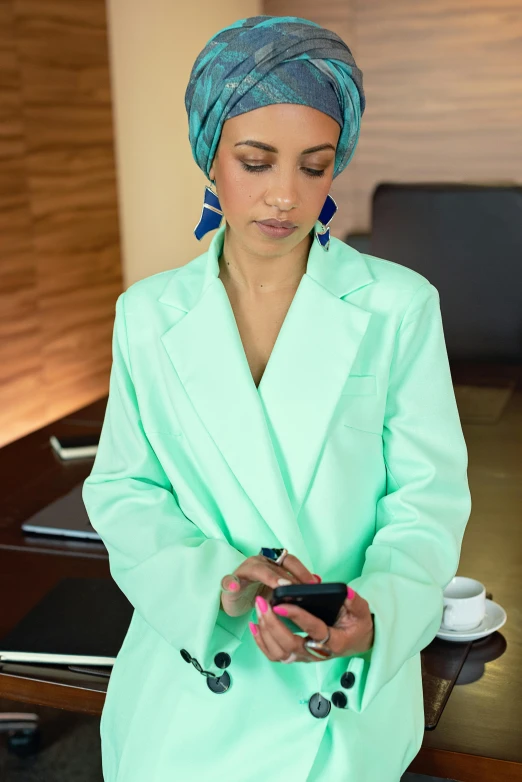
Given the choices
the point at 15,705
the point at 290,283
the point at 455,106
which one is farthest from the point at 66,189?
the point at 290,283

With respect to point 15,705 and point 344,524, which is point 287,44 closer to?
point 344,524

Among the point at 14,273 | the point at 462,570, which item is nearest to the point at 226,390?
the point at 462,570

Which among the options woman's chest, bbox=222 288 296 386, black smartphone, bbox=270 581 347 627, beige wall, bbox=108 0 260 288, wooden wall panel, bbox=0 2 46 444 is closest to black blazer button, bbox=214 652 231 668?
black smartphone, bbox=270 581 347 627

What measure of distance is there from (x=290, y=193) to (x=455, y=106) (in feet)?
11.1

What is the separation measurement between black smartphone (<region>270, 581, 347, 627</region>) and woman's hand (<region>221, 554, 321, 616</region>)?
0.11 ft

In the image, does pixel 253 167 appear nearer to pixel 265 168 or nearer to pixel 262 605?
pixel 265 168

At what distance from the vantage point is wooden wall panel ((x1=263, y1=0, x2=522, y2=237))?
399cm

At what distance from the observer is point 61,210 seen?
4027 millimetres

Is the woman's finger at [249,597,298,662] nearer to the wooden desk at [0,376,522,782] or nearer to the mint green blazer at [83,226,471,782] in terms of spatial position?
the mint green blazer at [83,226,471,782]

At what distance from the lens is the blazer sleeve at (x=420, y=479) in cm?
104

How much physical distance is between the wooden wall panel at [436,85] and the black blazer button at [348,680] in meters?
3.53

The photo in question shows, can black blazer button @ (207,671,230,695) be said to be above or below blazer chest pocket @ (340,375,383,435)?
below

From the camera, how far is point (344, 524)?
1.09 metres

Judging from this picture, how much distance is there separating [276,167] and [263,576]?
457mm
